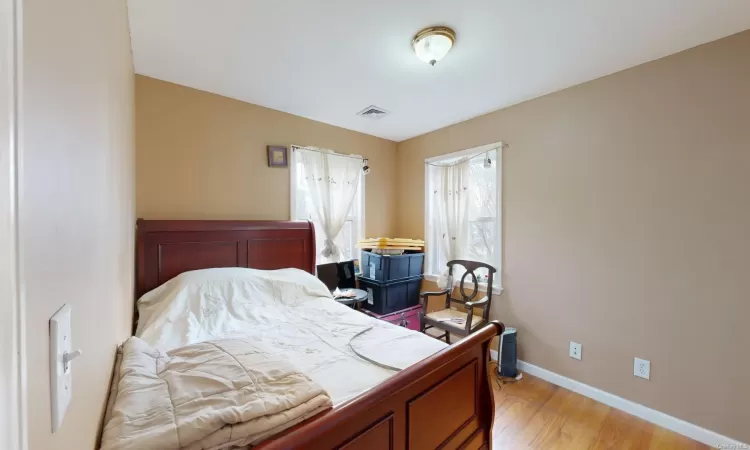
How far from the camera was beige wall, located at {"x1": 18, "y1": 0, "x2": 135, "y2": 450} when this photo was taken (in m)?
0.37

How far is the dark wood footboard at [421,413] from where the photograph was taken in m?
0.84

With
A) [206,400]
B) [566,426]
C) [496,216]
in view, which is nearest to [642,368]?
[566,426]

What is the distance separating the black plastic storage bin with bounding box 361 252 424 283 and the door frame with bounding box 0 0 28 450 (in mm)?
2821

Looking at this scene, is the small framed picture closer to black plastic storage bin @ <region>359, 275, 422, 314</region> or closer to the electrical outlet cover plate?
black plastic storage bin @ <region>359, 275, 422, 314</region>

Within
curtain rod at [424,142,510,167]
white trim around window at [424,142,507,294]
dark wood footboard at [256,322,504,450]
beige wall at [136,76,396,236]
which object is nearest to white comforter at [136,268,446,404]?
dark wood footboard at [256,322,504,450]

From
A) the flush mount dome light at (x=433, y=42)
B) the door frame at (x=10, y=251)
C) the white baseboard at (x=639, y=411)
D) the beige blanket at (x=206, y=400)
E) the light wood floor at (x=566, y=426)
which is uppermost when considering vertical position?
the flush mount dome light at (x=433, y=42)

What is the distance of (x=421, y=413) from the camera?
1.17m

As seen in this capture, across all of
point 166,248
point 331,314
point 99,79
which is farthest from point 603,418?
point 166,248

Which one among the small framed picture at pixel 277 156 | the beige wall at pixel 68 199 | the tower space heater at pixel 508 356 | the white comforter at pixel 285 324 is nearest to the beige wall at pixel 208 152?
the small framed picture at pixel 277 156

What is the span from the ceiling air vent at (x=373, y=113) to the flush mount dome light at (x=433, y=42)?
1006mm

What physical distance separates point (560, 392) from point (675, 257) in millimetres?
1274

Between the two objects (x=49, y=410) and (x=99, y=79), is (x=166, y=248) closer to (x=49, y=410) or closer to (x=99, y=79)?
(x=99, y=79)

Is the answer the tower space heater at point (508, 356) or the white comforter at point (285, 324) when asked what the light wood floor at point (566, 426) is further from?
the white comforter at point (285, 324)

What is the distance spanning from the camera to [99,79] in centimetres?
83
